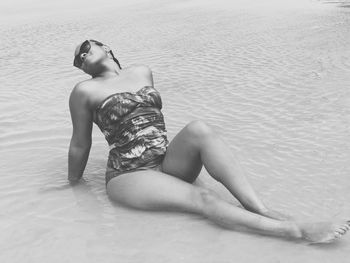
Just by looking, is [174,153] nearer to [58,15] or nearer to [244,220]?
[244,220]

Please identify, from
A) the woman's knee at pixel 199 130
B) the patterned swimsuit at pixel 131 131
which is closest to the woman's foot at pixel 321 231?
the woman's knee at pixel 199 130

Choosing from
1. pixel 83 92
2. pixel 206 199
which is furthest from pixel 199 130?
pixel 83 92

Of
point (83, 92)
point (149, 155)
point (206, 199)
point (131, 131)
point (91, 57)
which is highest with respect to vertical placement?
point (91, 57)

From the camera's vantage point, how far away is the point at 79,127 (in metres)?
3.57

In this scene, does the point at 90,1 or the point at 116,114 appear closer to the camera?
the point at 116,114

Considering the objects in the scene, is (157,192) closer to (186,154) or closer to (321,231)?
(186,154)

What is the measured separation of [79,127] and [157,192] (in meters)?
0.81

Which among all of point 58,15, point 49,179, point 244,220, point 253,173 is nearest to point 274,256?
point 244,220

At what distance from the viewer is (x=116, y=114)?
3.47 meters

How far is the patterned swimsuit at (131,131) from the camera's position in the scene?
3.44 meters

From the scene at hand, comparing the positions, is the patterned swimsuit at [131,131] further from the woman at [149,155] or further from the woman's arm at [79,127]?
the woman's arm at [79,127]

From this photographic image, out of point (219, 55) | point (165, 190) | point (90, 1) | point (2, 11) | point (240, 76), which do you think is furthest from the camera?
point (90, 1)

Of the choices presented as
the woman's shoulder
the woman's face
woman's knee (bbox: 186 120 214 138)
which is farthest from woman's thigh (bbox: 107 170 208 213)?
the woman's face

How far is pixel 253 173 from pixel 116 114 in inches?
52.1
